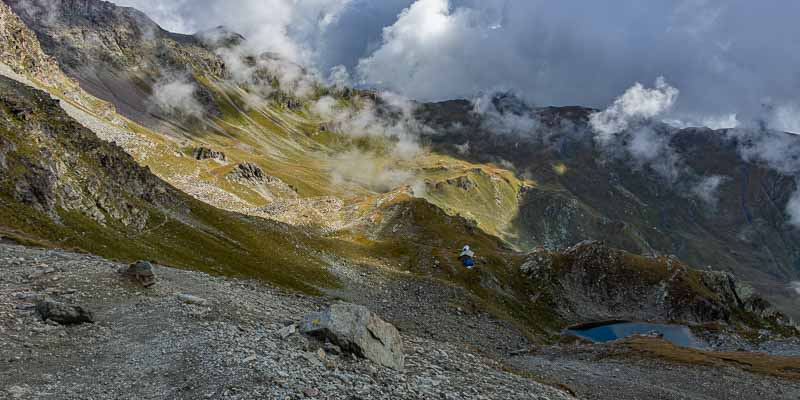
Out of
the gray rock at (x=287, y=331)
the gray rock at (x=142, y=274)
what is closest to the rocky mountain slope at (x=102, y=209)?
the gray rock at (x=142, y=274)

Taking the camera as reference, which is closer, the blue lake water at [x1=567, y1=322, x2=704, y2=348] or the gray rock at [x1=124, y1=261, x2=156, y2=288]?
the gray rock at [x1=124, y1=261, x2=156, y2=288]

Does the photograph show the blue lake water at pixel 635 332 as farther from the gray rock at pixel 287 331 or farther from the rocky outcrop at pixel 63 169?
the gray rock at pixel 287 331

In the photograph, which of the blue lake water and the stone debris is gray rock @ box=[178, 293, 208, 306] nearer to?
the stone debris

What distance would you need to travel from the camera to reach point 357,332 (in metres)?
22.3

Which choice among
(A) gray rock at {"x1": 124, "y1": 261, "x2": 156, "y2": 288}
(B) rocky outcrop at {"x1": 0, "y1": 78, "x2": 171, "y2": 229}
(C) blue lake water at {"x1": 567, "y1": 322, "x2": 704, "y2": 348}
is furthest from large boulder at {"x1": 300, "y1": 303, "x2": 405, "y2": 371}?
(C) blue lake water at {"x1": 567, "y1": 322, "x2": 704, "y2": 348}

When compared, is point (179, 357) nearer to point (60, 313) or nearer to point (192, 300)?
point (60, 313)

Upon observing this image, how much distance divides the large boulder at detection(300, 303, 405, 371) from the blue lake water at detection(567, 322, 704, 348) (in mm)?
108413

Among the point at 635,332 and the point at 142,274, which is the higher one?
the point at 142,274

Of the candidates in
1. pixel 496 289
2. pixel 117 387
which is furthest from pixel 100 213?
pixel 496 289

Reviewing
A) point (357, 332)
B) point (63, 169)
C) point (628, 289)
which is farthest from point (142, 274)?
point (628, 289)

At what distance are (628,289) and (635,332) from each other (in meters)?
22.2

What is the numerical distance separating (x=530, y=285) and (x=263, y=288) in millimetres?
105339

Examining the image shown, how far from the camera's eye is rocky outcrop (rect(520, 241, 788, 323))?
137 m

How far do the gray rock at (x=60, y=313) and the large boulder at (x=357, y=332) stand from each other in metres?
9.84
